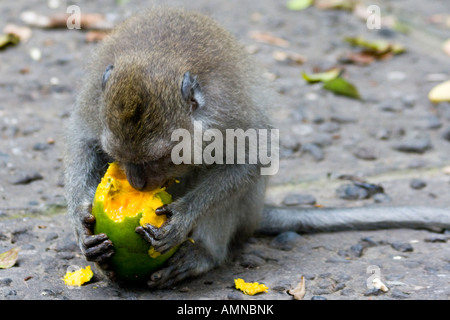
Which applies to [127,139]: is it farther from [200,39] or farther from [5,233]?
[5,233]

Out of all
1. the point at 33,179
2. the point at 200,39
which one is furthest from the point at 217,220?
the point at 33,179

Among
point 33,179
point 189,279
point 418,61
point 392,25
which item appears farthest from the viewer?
point 392,25

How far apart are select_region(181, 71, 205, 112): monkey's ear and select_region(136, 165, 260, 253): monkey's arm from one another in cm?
52

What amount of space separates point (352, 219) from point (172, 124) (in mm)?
1760

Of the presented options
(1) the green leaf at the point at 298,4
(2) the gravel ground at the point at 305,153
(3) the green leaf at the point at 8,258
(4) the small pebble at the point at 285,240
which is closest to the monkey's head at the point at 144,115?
(2) the gravel ground at the point at 305,153

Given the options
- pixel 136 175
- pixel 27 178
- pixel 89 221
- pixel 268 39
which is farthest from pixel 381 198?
pixel 268 39

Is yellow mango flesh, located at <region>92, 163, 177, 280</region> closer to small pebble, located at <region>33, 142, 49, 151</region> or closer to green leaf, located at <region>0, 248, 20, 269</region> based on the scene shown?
green leaf, located at <region>0, 248, 20, 269</region>

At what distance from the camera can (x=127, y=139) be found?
3.58 metres

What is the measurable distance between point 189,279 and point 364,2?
21.7 feet

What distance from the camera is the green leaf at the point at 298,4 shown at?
917 centimetres

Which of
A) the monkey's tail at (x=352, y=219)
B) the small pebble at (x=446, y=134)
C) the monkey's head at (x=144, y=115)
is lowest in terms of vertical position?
the monkey's tail at (x=352, y=219)

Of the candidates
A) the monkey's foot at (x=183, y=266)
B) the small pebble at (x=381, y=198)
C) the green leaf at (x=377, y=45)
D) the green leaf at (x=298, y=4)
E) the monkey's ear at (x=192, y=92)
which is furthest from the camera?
the green leaf at (x=298, y=4)

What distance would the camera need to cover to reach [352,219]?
15.7ft

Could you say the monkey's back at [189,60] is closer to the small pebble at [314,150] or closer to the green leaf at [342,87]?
the small pebble at [314,150]
